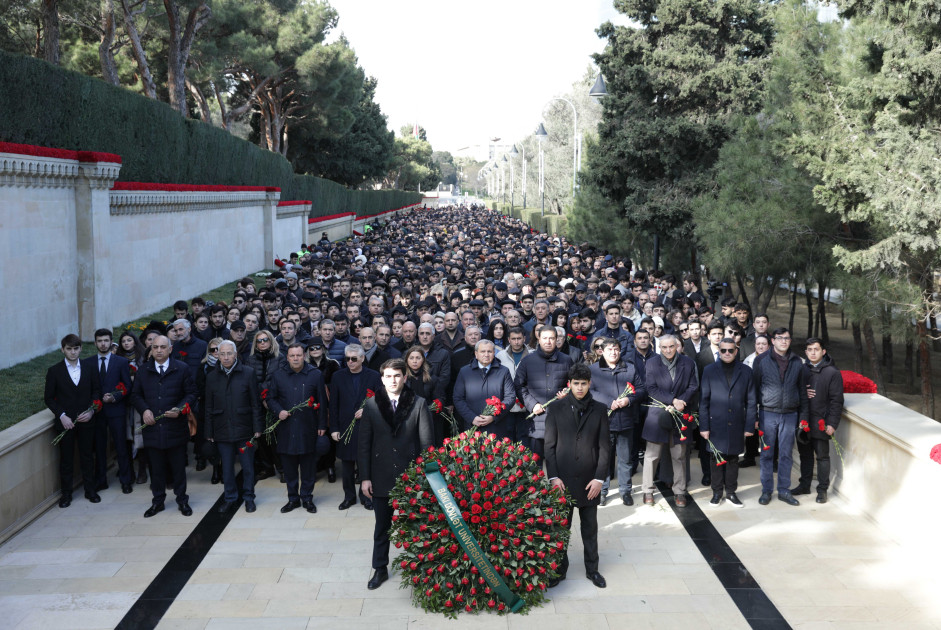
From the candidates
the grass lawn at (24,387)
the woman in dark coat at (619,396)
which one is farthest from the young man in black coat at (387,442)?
the grass lawn at (24,387)

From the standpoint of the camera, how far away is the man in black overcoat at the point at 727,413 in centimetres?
918

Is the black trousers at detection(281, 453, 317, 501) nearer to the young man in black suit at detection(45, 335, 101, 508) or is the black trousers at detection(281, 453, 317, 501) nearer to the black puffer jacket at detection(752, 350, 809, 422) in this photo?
the young man in black suit at detection(45, 335, 101, 508)

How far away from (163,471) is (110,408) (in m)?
0.97

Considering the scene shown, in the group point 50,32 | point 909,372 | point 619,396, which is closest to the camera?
point 619,396

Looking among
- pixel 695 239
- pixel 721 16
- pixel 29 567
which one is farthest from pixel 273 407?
pixel 721 16

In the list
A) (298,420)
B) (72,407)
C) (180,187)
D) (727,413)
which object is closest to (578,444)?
(727,413)

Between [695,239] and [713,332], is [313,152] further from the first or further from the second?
[713,332]

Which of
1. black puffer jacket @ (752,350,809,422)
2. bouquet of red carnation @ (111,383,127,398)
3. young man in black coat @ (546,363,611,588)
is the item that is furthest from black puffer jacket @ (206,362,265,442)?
black puffer jacket @ (752,350,809,422)

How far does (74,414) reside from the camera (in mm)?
9133

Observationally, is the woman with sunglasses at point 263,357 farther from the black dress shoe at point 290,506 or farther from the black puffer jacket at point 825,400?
the black puffer jacket at point 825,400

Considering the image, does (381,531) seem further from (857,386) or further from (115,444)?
(857,386)

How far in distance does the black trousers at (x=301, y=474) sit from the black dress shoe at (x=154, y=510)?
4.16 feet

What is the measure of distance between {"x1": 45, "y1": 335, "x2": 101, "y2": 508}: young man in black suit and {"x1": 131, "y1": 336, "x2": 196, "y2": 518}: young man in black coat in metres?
0.47

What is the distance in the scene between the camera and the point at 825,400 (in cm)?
932
